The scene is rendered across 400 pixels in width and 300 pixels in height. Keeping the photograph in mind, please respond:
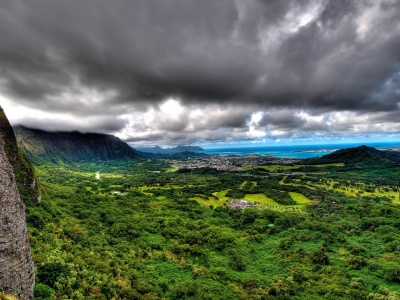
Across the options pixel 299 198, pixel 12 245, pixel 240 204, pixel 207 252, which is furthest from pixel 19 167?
pixel 299 198

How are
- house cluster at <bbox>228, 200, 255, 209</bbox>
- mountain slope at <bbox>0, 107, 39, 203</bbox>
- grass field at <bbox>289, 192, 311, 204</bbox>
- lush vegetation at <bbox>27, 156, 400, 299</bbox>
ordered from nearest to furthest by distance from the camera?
lush vegetation at <bbox>27, 156, 400, 299</bbox>, mountain slope at <bbox>0, 107, 39, 203</bbox>, house cluster at <bbox>228, 200, 255, 209</bbox>, grass field at <bbox>289, 192, 311, 204</bbox>

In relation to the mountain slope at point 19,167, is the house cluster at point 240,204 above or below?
below

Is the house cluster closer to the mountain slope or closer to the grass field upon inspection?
the grass field

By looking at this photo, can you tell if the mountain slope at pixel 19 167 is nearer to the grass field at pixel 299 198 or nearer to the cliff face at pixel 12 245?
the cliff face at pixel 12 245

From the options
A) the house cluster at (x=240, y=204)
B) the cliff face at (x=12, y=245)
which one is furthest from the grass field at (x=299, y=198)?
the cliff face at (x=12, y=245)

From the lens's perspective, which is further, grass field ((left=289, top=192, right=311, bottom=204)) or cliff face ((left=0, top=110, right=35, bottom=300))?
grass field ((left=289, top=192, right=311, bottom=204))

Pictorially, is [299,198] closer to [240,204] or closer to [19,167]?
[240,204]

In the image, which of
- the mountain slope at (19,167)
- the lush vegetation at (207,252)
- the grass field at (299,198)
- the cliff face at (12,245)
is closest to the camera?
the cliff face at (12,245)

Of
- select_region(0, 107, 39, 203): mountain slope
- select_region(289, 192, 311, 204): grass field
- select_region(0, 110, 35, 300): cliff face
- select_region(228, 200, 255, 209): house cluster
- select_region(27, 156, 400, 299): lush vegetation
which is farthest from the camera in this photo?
select_region(289, 192, 311, 204): grass field

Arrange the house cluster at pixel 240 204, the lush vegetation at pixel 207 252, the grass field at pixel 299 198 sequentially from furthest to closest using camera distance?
the grass field at pixel 299 198, the house cluster at pixel 240 204, the lush vegetation at pixel 207 252

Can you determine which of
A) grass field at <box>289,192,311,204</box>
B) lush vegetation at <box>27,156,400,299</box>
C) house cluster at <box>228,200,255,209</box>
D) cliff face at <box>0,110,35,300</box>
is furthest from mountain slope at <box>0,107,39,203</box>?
grass field at <box>289,192,311,204</box>
